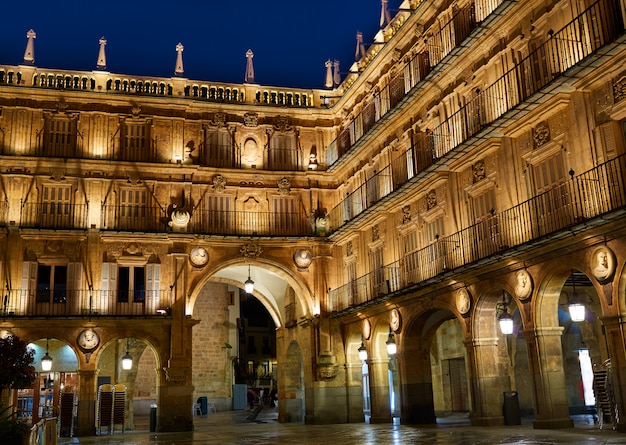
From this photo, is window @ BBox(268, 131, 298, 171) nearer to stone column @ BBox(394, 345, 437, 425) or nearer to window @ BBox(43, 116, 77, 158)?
window @ BBox(43, 116, 77, 158)

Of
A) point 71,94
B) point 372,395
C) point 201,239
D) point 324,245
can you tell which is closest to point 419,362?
point 372,395

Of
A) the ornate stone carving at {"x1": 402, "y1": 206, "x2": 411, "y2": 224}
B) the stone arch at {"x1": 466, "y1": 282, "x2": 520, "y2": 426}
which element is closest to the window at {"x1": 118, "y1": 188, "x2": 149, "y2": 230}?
the ornate stone carving at {"x1": 402, "y1": 206, "x2": 411, "y2": 224}

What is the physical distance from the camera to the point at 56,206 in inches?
1149

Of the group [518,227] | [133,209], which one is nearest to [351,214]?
[133,209]

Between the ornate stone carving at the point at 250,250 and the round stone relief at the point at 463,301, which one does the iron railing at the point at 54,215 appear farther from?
the round stone relief at the point at 463,301

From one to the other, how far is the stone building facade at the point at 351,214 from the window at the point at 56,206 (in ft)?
0.25

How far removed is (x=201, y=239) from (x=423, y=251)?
10.5 meters

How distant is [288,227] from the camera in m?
31.6

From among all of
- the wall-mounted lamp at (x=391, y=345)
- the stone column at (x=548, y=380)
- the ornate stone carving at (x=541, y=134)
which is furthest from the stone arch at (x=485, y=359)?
the ornate stone carving at (x=541, y=134)

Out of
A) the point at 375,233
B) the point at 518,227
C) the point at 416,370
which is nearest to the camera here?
the point at 518,227

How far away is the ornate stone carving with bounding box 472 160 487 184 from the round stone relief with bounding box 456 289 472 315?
3.35 meters

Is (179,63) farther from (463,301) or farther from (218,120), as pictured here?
(463,301)

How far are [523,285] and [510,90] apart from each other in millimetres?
5425

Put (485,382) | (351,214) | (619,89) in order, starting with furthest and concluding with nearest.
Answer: (351,214)
(485,382)
(619,89)
